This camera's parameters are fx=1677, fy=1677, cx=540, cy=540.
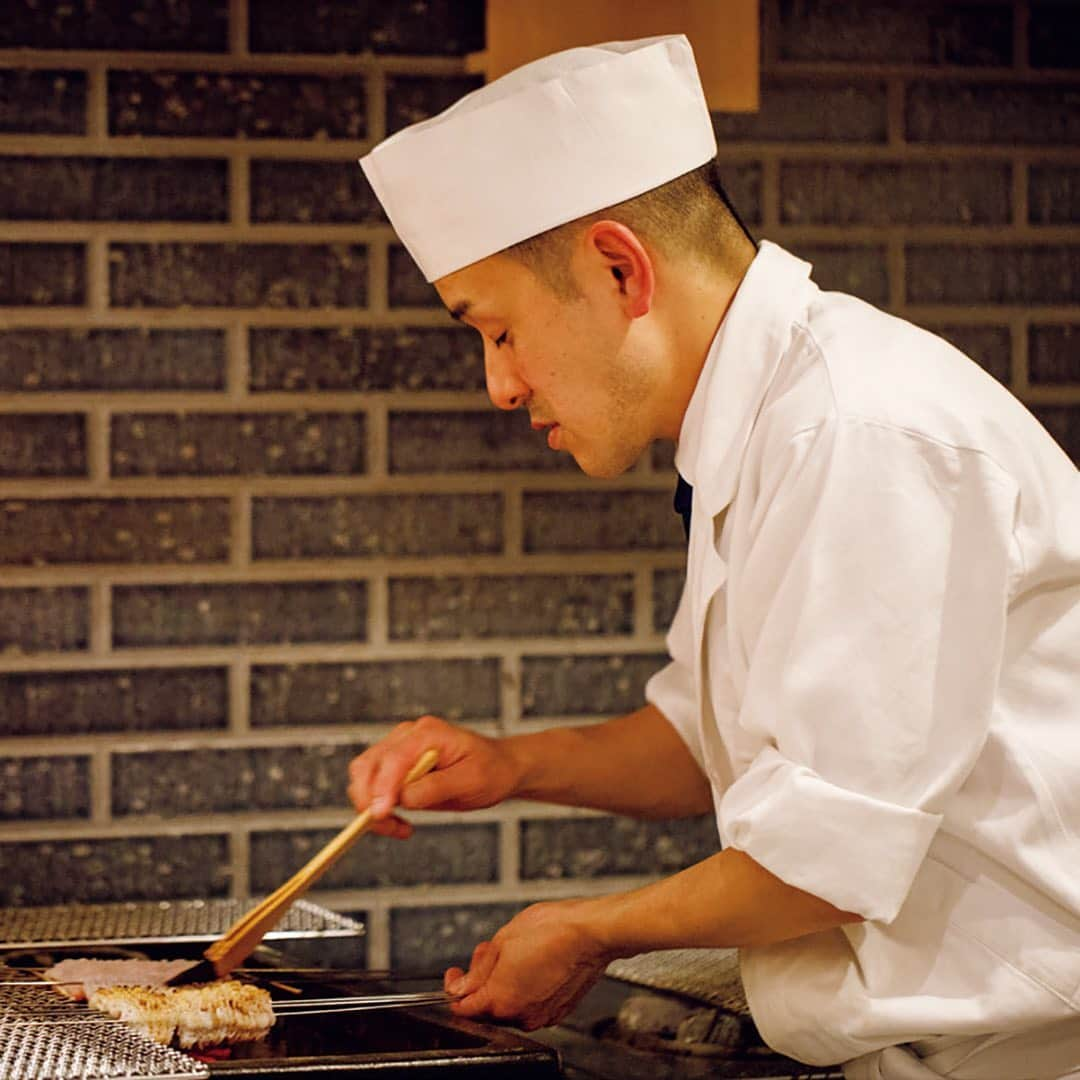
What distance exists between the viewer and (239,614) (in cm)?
250

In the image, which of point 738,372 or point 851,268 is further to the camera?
point 851,268

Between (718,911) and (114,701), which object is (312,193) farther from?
(718,911)

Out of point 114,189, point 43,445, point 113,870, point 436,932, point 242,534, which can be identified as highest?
point 114,189

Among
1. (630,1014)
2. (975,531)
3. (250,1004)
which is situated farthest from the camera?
(630,1014)

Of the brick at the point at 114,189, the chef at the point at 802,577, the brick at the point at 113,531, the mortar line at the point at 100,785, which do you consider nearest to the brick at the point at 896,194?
the brick at the point at 114,189

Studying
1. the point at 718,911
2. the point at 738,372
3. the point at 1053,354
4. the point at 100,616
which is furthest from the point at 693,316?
the point at 1053,354

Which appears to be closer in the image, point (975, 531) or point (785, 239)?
point (975, 531)

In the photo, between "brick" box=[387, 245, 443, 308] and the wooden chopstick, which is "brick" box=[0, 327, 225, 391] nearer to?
"brick" box=[387, 245, 443, 308]

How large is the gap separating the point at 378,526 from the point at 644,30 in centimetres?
81

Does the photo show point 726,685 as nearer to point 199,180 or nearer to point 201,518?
point 201,518

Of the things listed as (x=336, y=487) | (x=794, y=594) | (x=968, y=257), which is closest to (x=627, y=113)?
(x=794, y=594)

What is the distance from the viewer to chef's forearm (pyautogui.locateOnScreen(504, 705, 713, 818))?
1.88 meters

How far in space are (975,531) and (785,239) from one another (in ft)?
4.65

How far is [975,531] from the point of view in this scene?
50.0 inches
